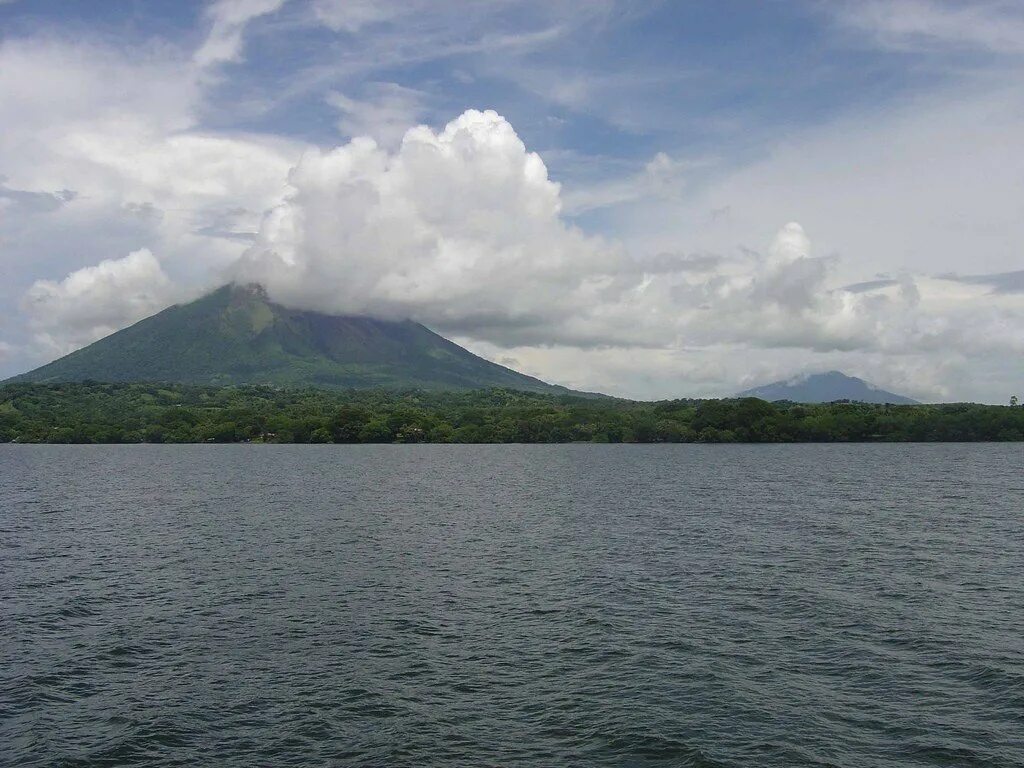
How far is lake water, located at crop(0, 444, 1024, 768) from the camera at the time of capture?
69.7ft

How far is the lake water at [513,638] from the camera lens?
2125 cm

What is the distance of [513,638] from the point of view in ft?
100.0

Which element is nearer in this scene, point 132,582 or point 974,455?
point 132,582

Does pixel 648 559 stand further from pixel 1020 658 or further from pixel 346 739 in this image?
pixel 346 739

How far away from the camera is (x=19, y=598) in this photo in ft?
121

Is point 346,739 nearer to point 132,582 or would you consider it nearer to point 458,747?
point 458,747

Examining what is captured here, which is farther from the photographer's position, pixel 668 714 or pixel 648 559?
pixel 648 559

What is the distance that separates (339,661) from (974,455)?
159427 mm

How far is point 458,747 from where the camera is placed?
2066cm

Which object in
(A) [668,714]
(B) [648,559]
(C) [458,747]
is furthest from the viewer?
(B) [648,559]

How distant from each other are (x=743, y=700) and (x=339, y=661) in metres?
13.3

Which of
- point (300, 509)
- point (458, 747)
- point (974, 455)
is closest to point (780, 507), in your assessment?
point (300, 509)

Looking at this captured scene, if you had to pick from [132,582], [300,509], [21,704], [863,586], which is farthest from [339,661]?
[300,509]

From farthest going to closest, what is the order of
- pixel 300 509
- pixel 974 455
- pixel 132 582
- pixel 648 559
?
pixel 974 455, pixel 300 509, pixel 648 559, pixel 132 582
